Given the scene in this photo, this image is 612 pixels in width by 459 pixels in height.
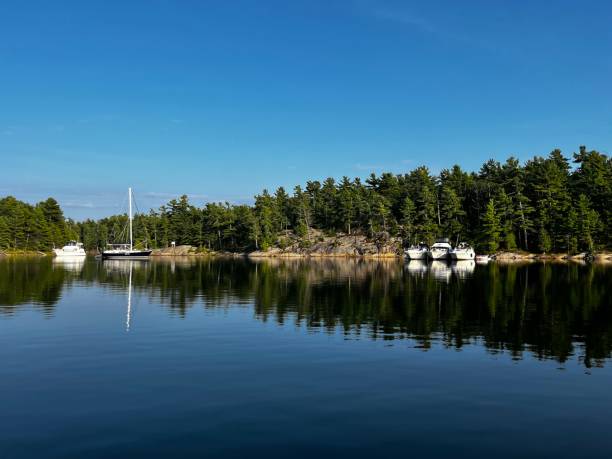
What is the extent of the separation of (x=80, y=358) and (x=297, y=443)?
51.6 ft

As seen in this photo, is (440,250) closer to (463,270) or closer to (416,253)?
(416,253)

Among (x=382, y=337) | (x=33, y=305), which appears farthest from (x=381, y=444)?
(x=33, y=305)

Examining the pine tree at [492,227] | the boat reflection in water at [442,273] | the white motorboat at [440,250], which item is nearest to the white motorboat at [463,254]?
the white motorboat at [440,250]

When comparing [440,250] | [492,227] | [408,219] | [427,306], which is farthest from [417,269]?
Result: [427,306]

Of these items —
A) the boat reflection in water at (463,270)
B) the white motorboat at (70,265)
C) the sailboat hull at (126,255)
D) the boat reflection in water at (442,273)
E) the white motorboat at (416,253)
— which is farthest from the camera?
the sailboat hull at (126,255)

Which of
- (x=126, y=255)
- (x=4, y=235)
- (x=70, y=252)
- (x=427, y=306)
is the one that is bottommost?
(x=427, y=306)

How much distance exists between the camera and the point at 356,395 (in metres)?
19.6

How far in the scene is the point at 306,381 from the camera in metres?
21.5

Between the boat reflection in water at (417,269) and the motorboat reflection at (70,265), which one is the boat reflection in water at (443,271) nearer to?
the boat reflection in water at (417,269)

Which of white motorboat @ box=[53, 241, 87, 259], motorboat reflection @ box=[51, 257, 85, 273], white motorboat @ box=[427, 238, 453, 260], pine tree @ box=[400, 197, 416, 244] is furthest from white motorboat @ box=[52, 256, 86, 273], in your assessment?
pine tree @ box=[400, 197, 416, 244]

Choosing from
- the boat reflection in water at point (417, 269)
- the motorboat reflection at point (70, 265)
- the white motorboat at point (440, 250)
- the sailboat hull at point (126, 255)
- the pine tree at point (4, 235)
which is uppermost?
the pine tree at point (4, 235)

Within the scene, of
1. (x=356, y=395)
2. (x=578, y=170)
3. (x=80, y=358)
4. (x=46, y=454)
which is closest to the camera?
(x=46, y=454)

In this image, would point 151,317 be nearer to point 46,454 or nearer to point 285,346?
point 285,346

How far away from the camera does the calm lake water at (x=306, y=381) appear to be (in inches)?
592
